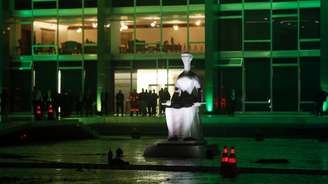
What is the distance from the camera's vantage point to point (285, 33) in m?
48.1

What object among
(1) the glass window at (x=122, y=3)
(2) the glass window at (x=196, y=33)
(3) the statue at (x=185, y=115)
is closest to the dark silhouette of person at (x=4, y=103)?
(1) the glass window at (x=122, y=3)

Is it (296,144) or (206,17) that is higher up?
(206,17)

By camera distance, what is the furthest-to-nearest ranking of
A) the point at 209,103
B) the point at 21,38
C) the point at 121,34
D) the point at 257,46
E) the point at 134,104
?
the point at 21,38
the point at 121,34
the point at 257,46
the point at 209,103
the point at 134,104

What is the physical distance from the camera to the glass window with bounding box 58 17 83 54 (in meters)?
51.7

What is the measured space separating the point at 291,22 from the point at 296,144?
1867 cm

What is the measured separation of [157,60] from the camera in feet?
167

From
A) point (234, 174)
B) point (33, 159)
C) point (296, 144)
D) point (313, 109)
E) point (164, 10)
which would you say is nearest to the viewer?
point (234, 174)

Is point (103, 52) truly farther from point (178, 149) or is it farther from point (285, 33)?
point (178, 149)

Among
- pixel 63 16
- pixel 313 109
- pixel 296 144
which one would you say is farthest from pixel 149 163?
pixel 63 16

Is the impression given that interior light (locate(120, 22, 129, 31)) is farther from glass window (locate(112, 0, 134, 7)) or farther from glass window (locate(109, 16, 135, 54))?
glass window (locate(112, 0, 134, 7))

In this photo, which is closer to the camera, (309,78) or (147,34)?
(309,78)

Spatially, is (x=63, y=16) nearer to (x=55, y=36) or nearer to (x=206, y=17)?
(x=55, y=36)

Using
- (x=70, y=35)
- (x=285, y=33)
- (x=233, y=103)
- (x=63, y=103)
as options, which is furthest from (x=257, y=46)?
(x=63, y=103)

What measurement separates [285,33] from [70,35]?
1412 cm
